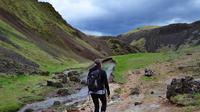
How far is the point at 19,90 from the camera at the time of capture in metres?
42.8

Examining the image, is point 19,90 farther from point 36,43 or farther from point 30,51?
point 36,43

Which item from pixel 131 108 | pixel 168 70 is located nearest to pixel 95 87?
pixel 131 108

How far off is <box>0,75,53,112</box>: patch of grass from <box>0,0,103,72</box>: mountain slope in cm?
1816

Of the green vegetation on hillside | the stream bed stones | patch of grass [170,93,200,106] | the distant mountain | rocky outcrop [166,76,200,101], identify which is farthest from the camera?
the green vegetation on hillside

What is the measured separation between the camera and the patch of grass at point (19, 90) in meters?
36.0

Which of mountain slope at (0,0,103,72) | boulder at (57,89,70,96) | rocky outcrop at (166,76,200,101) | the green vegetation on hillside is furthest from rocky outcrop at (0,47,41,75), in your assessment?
rocky outcrop at (166,76,200,101)

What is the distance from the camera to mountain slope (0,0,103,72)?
75.6 metres

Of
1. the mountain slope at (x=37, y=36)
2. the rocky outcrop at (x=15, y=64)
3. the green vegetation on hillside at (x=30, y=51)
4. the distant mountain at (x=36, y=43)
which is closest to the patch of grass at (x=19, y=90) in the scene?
the rocky outcrop at (x=15, y=64)

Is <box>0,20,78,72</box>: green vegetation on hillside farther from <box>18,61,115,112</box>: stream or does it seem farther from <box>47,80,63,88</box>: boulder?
<box>18,61,115,112</box>: stream

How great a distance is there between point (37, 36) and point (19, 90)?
5990 centimetres

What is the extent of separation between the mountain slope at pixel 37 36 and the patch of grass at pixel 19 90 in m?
18.2

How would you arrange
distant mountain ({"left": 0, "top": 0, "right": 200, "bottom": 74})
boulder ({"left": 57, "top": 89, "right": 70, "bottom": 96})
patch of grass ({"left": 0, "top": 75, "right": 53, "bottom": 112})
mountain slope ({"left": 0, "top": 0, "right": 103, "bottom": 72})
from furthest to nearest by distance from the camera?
1. mountain slope ({"left": 0, "top": 0, "right": 103, "bottom": 72})
2. distant mountain ({"left": 0, "top": 0, "right": 200, "bottom": 74})
3. boulder ({"left": 57, "top": 89, "right": 70, "bottom": 96})
4. patch of grass ({"left": 0, "top": 75, "right": 53, "bottom": 112})

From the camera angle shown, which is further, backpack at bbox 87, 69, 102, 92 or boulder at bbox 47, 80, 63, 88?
boulder at bbox 47, 80, 63, 88

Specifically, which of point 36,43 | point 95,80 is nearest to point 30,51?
point 36,43
